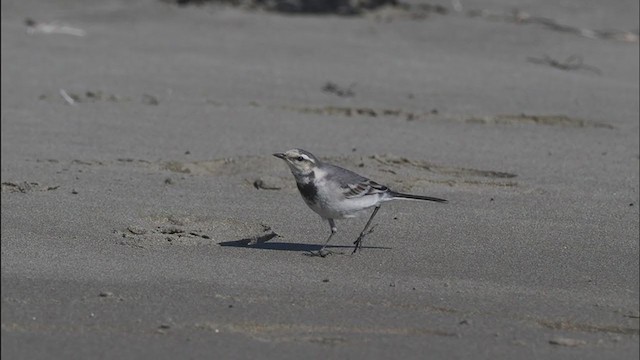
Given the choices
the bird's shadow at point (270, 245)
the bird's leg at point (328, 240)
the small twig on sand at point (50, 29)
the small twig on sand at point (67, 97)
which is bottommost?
the small twig on sand at point (67, 97)

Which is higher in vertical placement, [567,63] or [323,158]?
[567,63]

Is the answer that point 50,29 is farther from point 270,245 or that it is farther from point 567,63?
point 270,245

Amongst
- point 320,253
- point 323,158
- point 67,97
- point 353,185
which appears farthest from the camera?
point 67,97

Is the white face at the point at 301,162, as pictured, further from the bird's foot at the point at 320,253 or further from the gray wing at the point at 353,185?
the bird's foot at the point at 320,253

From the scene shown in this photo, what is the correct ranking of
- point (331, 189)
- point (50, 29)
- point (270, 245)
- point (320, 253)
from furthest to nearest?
point (50, 29) < point (331, 189) < point (270, 245) < point (320, 253)

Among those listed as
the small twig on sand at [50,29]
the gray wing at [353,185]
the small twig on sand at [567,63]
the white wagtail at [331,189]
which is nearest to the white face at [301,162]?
the white wagtail at [331,189]

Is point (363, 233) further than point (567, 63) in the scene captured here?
No

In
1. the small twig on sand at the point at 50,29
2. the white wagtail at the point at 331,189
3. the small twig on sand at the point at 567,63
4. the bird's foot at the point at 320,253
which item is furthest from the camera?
the small twig on sand at the point at 50,29

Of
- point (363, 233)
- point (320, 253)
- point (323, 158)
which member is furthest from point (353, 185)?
point (323, 158)

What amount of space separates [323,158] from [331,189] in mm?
1840

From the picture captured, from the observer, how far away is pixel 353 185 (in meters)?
7.41

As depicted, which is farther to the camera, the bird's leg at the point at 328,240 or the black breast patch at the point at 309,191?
the black breast patch at the point at 309,191

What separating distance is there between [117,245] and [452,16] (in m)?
6.89

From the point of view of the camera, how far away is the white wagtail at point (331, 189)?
23.9ft
